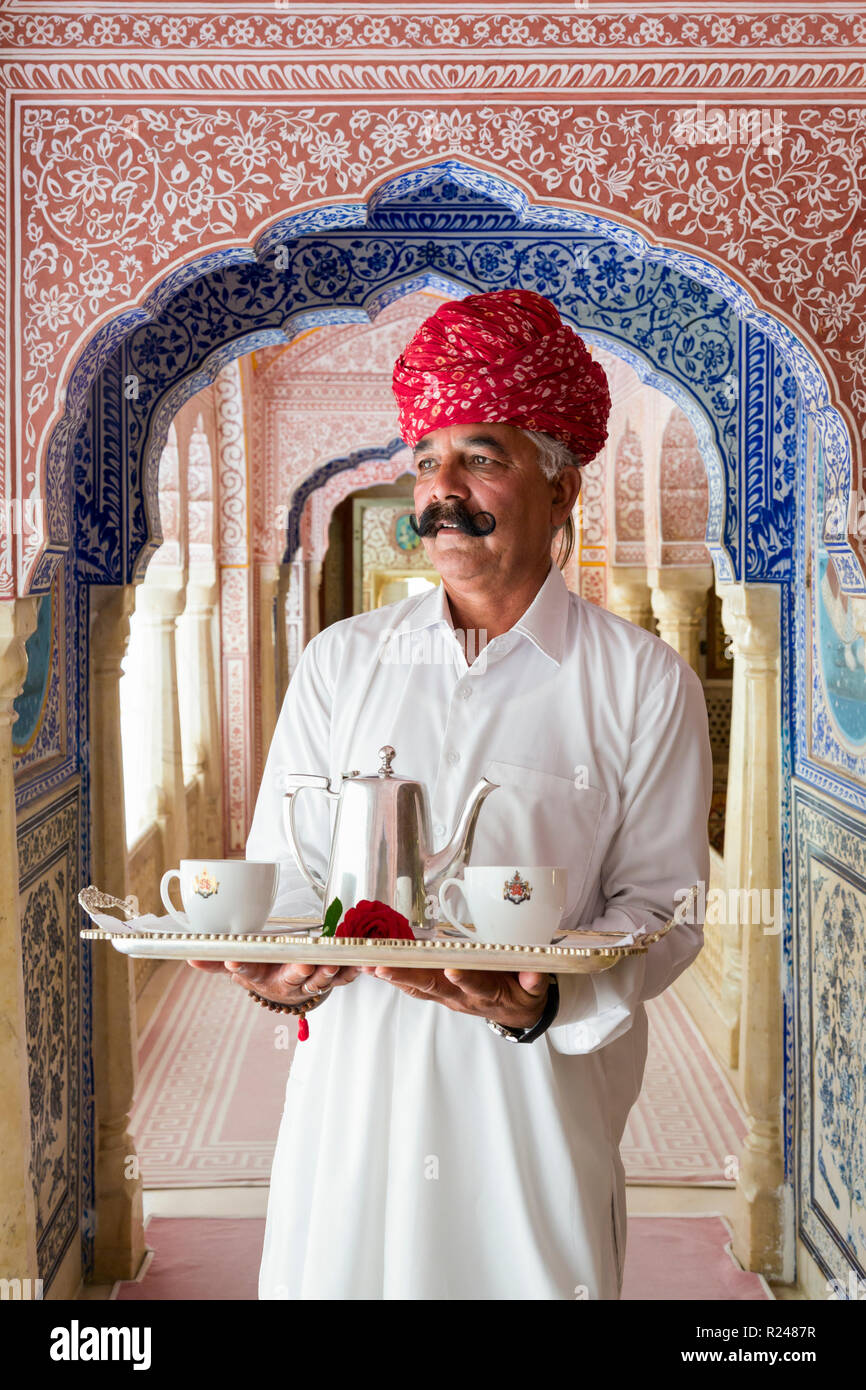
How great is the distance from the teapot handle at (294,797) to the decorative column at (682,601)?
4.36m

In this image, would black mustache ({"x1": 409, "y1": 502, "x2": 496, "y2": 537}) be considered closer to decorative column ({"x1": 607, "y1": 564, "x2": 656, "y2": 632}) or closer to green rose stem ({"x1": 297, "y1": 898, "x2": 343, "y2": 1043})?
Answer: green rose stem ({"x1": 297, "y1": 898, "x2": 343, "y2": 1043})

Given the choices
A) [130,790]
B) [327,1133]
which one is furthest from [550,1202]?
[130,790]

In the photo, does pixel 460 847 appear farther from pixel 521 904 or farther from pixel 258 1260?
pixel 258 1260

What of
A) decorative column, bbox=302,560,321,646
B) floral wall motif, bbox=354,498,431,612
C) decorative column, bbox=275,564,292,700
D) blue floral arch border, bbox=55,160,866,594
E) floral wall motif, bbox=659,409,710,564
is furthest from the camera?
floral wall motif, bbox=354,498,431,612

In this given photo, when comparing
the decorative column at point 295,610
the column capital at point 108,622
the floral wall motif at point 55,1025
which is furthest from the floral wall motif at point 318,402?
the floral wall motif at point 55,1025

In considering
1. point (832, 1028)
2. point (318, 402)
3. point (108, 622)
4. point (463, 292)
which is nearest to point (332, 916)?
point (832, 1028)

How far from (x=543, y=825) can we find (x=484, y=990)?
0.97 ft

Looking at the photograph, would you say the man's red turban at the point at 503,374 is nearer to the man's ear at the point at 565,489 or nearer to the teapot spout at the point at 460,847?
the man's ear at the point at 565,489

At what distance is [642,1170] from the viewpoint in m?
4.16

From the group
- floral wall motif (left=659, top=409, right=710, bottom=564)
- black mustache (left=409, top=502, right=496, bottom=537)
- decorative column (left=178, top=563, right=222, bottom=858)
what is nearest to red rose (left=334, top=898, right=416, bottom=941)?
black mustache (left=409, top=502, right=496, bottom=537)

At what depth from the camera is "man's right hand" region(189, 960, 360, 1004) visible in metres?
1.43

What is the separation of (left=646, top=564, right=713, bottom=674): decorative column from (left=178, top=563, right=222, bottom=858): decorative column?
115 inches

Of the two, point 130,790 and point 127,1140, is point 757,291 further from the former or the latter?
Answer: point 130,790

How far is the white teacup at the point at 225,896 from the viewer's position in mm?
1438
